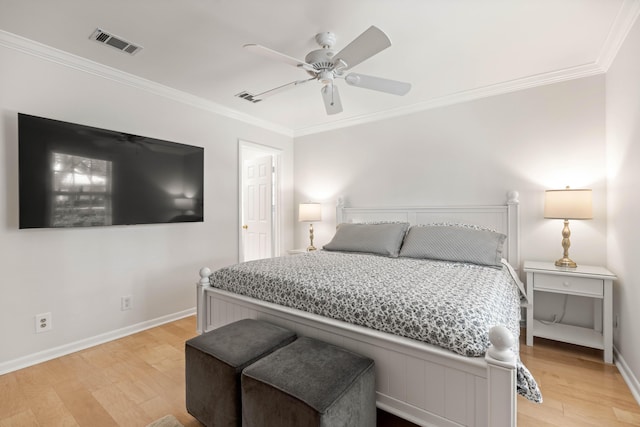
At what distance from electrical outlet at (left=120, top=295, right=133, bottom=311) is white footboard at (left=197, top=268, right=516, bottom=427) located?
1.92 meters

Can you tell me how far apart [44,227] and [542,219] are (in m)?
4.21

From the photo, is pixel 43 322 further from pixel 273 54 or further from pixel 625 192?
pixel 625 192

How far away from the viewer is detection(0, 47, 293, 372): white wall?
217cm

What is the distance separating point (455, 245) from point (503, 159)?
1.14 meters

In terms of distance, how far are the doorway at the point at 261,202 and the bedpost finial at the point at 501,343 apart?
3553 mm

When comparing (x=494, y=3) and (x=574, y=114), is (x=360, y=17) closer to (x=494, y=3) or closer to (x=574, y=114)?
(x=494, y=3)

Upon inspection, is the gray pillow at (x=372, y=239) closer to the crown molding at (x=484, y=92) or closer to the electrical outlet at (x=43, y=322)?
the crown molding at (x=484, y=92)

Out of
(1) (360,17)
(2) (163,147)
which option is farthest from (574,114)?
(2) (163,147)

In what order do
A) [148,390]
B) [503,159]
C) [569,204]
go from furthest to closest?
[503,159], [569,204], [148,390]

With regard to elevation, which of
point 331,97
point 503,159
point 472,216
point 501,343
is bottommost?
point 501,343

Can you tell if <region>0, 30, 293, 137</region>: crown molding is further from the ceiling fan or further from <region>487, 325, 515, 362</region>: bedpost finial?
<region>487, 325, 515, 362</region>: bedpost finial

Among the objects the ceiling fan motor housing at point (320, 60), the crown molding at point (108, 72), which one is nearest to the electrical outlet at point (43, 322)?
the crown molding at point (108, 72)

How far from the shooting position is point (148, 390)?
194 centimetres

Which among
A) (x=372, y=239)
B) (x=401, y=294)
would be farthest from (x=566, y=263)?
(x=401, y=294)
